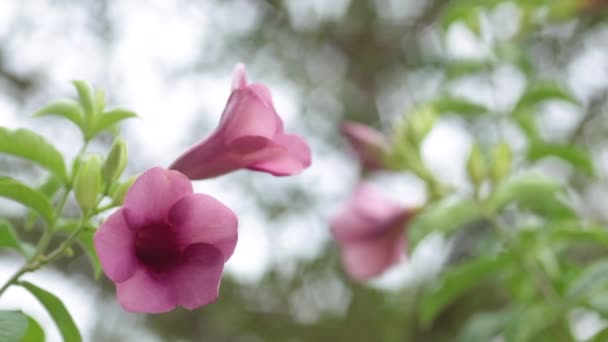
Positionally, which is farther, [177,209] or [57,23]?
[57,23]

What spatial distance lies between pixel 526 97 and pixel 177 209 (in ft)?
3.26

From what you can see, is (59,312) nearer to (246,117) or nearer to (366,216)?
(246,117)

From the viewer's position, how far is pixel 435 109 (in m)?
1.45

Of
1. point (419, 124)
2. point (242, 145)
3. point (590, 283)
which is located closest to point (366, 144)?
point (419, 124)

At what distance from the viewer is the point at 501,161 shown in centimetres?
121

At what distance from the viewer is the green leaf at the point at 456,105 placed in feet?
4.78

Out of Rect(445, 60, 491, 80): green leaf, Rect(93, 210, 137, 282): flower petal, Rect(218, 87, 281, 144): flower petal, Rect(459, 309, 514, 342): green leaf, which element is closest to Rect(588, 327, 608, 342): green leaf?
Rect(459, 309, 514, 342): green leaf

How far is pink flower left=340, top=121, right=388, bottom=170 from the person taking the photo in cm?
131

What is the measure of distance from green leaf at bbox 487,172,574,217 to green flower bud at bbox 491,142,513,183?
0.02 metres

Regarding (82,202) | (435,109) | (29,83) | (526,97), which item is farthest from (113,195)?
(29,83)

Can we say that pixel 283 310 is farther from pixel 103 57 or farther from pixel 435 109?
pixel 435 109

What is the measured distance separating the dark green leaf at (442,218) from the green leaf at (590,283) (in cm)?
19

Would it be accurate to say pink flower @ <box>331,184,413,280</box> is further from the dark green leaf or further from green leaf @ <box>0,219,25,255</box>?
green leaf @ <box>0,219,25,255</box>

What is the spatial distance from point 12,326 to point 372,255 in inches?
33.8
